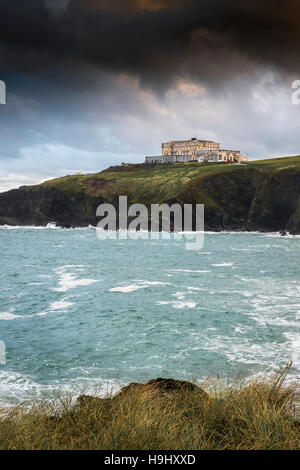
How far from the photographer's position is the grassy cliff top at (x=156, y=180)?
144 m

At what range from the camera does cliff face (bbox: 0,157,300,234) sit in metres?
127

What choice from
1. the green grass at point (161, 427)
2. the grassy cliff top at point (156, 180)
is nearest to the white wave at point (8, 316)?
the green grass at point (161, 427)

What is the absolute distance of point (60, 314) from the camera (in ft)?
91.8

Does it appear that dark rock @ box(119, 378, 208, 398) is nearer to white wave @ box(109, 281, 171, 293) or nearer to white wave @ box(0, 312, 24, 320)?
white wave @ box(0, 312, 24, 320)

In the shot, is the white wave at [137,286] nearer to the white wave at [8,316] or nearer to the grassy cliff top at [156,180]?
the white wave at [8,316]

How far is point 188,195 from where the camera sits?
138 m

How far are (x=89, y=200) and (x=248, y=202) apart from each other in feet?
211

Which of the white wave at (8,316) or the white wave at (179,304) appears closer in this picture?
the white wave at (8,316)

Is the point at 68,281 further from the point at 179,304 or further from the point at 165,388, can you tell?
the point at 165,388

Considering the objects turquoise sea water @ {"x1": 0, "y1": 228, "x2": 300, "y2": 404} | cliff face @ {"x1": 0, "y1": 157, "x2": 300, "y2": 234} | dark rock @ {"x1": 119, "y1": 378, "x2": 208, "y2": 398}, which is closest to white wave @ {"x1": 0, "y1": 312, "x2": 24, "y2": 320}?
turquoise sea water @ {"x1": 0, "y1": 228, "x2": 300, "y2": 404}

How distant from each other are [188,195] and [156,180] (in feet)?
106

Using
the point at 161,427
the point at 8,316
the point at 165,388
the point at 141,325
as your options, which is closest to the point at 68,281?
the point at 8,316

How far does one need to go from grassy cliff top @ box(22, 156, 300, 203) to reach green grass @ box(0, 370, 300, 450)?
130167 millimetres

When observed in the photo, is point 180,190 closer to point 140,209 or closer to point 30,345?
point 140,209
